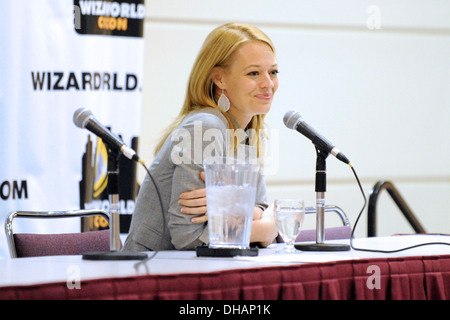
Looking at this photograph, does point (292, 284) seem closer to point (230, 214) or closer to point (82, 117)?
point (230, 214)

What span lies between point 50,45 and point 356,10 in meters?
1.99

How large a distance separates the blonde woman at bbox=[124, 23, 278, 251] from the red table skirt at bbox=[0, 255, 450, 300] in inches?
16.8

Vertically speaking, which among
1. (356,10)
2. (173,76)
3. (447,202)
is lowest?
(447,202)

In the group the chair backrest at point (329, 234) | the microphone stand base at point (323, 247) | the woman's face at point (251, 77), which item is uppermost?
the woman's face at point (251, 77)

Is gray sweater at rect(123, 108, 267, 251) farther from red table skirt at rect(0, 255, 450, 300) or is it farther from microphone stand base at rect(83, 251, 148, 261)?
red table skirt at rect(0, 255, 450, 300)

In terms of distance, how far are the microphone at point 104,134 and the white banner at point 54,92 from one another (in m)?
1.52

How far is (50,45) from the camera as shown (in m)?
3.26

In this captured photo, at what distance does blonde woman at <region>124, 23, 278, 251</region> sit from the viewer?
6.60 ft

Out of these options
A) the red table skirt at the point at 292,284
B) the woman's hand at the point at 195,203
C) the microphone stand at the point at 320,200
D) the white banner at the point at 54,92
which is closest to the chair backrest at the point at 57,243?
the woman's hand at the point at 195,203

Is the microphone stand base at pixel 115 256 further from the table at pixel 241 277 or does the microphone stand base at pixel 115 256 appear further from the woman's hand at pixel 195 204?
the woman's hand at pixel 195 204

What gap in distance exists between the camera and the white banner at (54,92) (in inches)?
125

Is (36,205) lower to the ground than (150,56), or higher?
lower
